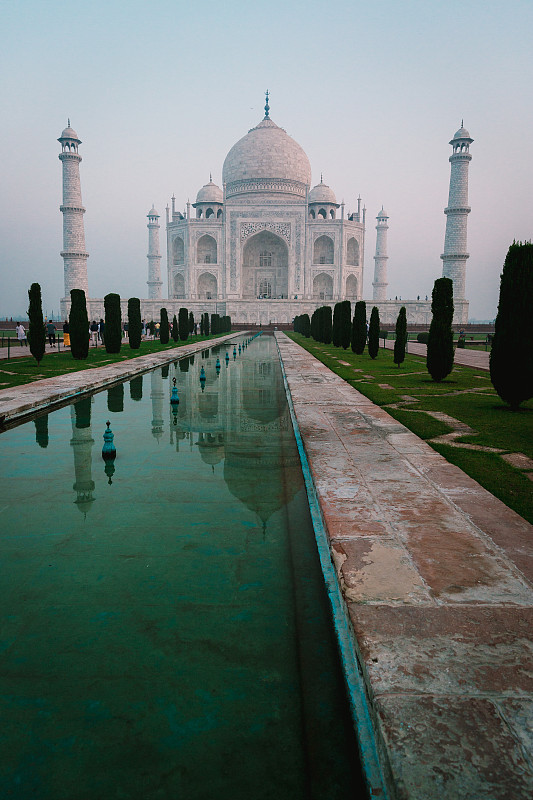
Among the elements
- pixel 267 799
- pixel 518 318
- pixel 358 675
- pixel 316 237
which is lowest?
pixel 267 799

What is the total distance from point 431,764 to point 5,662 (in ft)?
4.62

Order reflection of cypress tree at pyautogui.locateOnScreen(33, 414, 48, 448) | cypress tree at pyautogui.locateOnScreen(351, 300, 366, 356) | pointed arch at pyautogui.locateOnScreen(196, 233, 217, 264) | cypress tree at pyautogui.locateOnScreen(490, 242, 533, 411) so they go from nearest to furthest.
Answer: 1. reflection of cypress tree at pyautogui.locateOnScreen(33, 414, 48, 448)
2. cypress tree at pyautogui.locateOnScreen(490, 242, 533, 411)
3. cypress tree at pyautogui.locateOnScreen(351, 300, 366, 356)
4. pointed arch at pyautogui.locateOnScreen(196, 233, 217, 264)

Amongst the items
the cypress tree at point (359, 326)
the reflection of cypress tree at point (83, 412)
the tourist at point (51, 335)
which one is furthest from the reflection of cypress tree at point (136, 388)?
the tourist at point (51, 335)

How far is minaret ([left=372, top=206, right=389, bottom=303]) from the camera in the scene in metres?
53.3

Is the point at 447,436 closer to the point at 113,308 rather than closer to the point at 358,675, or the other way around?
the point at 358,675

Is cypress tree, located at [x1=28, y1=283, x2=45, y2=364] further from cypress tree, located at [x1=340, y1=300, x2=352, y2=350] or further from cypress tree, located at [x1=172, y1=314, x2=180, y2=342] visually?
cypress tree, located at [x1=172, y1=314, x2=180, y2=342]

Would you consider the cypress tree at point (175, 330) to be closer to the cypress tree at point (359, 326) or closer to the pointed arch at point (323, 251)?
the cypress tree at point (359, 326)

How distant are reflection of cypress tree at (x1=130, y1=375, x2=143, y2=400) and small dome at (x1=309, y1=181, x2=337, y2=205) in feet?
143

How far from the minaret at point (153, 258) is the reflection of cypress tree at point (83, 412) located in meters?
46.9

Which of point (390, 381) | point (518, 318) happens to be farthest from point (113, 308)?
point (518, 318)

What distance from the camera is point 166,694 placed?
1.64 metres

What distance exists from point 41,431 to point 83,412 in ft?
3.49

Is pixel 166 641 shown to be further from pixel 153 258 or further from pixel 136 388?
pixel 153 258

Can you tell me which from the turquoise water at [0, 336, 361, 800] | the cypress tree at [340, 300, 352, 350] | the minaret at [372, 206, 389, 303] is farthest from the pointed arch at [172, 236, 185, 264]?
the turquoise water at [0, 336, 361, 800]
